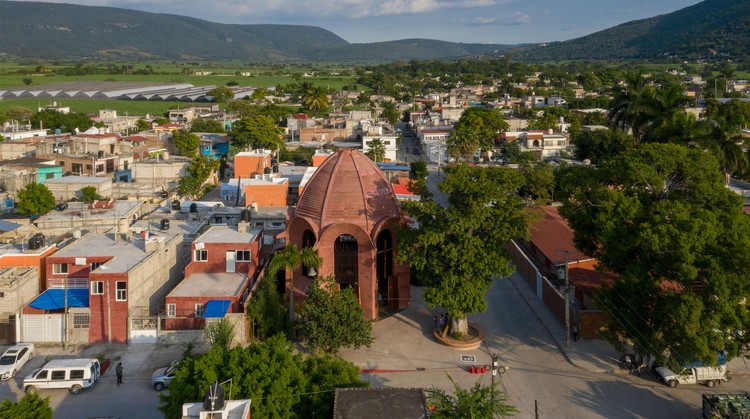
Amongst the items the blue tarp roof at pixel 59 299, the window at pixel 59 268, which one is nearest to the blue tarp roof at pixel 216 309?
the blue tarp roof at pixel 59 299

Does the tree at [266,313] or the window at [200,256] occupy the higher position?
the window at [200,256]

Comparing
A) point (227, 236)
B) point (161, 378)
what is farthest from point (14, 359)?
point (227, 236)

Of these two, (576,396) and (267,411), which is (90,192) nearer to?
(267,411)

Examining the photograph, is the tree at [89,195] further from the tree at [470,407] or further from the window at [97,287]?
the tree at [470,407]

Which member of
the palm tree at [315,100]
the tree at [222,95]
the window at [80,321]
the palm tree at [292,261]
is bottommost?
the window at [80,321]

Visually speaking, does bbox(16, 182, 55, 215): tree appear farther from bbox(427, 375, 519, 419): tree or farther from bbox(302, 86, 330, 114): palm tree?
bbox(302, 86, 330, 114): palm tree

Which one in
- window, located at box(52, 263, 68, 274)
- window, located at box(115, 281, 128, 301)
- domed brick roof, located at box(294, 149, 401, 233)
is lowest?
window, located at box(115, 281, 128, 301)

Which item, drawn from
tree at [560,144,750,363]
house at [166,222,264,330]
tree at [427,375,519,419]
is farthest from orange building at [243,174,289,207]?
tree at [427,375,519,419]
